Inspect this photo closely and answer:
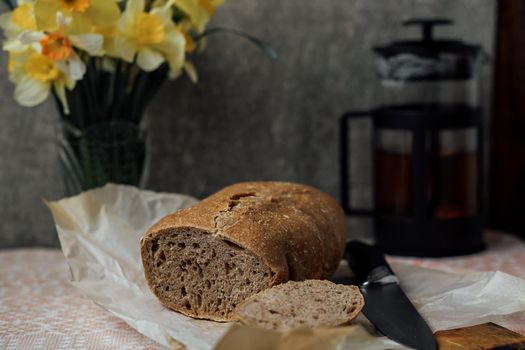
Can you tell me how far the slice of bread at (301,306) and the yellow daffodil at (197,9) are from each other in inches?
25.6

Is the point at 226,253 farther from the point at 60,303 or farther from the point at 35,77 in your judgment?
the point at 35,77

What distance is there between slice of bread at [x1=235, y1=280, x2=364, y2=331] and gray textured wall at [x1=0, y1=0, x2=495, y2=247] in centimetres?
78

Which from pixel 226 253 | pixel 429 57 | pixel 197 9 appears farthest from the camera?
pixel 429 57

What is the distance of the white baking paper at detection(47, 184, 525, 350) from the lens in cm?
128

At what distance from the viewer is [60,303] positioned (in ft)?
4.97

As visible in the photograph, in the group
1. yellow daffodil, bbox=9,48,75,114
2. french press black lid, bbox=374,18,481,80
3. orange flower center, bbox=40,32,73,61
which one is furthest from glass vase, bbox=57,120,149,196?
french press black lid, bbox=374,18,481,80

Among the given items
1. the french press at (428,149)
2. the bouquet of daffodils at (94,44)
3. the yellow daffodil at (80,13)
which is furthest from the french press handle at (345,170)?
the yellow daffodil at (80,13)

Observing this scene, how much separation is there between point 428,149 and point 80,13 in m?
0.84

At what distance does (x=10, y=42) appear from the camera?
1.56 m

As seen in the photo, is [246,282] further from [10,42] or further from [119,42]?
[10,42]

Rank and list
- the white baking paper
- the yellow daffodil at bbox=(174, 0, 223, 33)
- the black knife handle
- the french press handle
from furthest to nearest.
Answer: the french press handle, the yellow daffodil at bbox=(174, 0, 223, 33), the black knife handle, the white baking paper

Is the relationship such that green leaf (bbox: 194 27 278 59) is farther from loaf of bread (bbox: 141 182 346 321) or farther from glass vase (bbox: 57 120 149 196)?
loaf of bread (bbox: 141 182 346 321)

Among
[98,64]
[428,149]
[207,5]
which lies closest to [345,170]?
[428,149]

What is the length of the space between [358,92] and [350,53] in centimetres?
11
